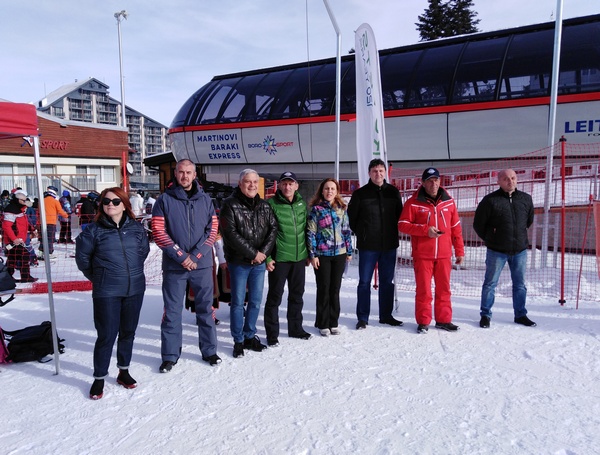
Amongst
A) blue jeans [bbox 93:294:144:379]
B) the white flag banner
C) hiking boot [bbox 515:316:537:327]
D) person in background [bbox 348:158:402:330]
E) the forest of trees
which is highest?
the forest of trees

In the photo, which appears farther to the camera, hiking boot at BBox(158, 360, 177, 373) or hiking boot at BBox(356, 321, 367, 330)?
hiking boot at BBox(356, 321, 367, 330)

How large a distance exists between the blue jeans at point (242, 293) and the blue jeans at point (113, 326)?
86cm

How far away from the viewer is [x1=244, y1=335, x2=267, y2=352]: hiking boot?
13.0ft

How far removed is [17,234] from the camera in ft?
25.3

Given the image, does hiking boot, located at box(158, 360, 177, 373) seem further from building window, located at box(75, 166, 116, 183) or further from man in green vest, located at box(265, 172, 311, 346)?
building window, located at box(75, 166, 116, 183)

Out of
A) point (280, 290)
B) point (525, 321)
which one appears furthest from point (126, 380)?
point (525, 321)

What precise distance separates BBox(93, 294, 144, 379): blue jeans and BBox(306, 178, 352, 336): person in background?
1.72m

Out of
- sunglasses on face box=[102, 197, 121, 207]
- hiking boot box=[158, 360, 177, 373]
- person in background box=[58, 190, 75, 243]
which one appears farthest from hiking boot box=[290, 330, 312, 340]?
person in background box=[58, 190, 75, 243]

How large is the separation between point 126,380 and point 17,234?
5.87 m

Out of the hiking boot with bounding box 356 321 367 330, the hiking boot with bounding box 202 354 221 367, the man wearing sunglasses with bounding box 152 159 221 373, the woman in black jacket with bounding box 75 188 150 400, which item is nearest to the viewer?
the woman in black jacket with bounding box 75 188 150 400

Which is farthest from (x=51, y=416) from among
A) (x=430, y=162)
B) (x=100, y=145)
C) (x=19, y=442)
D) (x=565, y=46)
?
(x=100, y=145)

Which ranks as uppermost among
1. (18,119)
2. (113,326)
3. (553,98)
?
(553,98)

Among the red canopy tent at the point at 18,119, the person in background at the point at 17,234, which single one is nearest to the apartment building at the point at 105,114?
the person in background at the point at 17,234

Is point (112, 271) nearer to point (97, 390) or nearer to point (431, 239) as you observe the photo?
point (97, 390)
